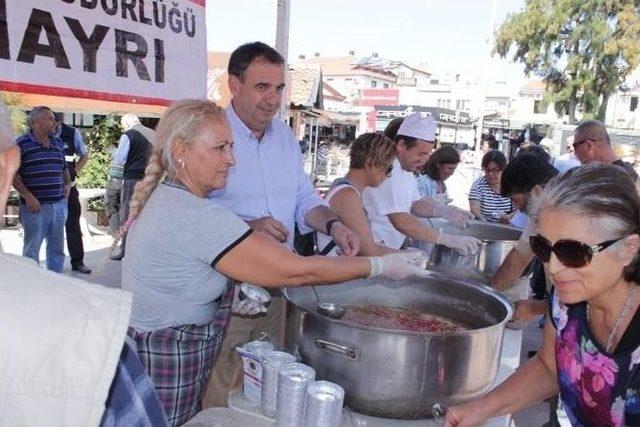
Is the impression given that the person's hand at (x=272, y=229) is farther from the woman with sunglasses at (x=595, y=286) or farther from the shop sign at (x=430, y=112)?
the shop sign at (x=430, y=112)

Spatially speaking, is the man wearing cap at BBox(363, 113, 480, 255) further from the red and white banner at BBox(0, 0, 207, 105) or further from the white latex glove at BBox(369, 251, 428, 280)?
the red and white banner at BBox(0, 0, 207, 105)

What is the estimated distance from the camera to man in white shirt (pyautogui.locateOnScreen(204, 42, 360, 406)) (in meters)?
2.16

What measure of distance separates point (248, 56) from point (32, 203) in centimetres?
306

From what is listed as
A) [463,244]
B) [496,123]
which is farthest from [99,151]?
[496,123]

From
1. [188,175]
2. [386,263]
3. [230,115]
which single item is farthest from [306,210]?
[188,175]

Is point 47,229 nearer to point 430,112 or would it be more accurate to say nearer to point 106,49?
point 106,49

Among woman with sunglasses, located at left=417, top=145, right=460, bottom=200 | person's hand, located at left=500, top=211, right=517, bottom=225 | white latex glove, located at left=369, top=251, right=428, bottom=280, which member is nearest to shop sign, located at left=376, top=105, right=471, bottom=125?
woman with sunglasses, located at left=417, top=145, right=460, bottom=200

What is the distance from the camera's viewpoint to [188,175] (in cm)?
147

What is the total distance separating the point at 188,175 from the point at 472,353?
87 cm

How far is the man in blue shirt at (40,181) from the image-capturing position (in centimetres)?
446

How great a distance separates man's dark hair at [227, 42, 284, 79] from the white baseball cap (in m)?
1.09

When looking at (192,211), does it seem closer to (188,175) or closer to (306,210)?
(188,175)

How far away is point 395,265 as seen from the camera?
1.70 m

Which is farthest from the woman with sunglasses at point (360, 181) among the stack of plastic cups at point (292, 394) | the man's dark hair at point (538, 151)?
the stack of plastic cups at point (292, 394)
